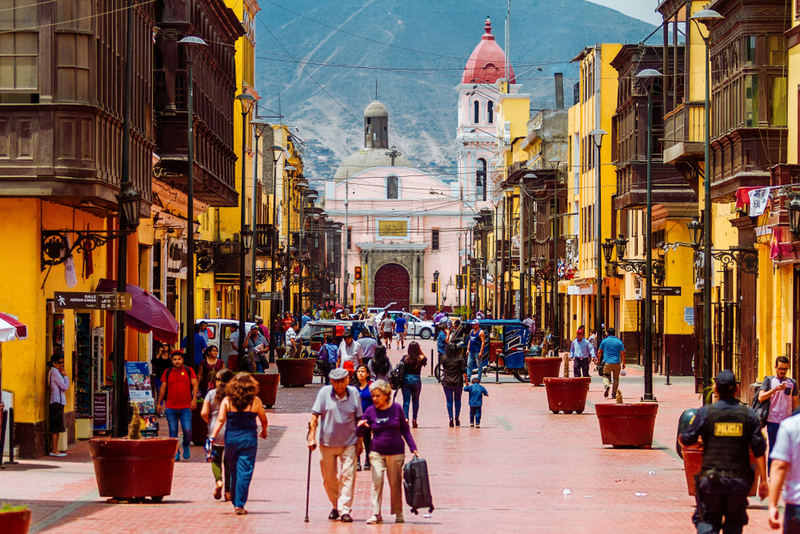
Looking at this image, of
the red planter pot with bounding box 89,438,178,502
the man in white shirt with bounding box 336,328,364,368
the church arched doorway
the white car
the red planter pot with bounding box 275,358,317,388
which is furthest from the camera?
the church arched doorway

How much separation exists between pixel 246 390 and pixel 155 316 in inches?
361

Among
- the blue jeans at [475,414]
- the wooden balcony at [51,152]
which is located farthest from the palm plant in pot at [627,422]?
the wooden balcony at [51,152]

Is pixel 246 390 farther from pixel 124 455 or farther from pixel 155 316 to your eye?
pixel 155 316

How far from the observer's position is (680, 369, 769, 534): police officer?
1000cm

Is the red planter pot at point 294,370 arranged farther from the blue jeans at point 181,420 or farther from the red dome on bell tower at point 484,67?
the red dome on bell tower at point 484,67

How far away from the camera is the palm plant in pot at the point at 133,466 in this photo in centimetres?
1429

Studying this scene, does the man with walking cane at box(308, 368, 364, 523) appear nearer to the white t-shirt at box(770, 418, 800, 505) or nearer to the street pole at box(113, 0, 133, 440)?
the street pole at box(113, 0, 133, 440)

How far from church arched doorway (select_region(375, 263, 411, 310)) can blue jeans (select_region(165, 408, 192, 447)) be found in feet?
357

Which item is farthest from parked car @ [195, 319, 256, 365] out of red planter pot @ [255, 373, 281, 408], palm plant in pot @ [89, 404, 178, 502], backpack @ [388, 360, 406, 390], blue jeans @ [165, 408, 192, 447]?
palm plant in pot @ [89, 404, 178, 502]

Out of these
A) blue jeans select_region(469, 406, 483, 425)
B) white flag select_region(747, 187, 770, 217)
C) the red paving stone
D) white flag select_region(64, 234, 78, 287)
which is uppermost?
white flag select_region(747, 187, 770, 217)

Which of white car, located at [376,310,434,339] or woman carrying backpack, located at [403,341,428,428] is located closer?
woman carrying backpack, located at [403,341,428,428]

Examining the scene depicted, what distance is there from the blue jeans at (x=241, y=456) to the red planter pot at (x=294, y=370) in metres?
21.0

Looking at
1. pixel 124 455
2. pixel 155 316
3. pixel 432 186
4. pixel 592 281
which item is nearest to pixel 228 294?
pixel 592 281

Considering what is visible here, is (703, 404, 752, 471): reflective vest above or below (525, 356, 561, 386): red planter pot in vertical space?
above
